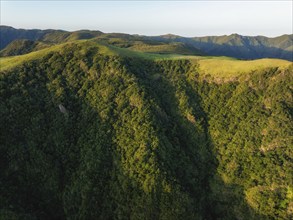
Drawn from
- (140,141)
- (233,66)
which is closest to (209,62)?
(233,66)

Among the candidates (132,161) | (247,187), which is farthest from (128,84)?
(247,187)

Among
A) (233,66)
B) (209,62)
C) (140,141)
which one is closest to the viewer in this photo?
(140,141)

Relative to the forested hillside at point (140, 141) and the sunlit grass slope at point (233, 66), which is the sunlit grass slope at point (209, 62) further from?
the forested hillside at point (140, 141)

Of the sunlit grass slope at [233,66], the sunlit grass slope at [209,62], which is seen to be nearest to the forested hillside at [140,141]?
the sunlit grass slope at [233,66]

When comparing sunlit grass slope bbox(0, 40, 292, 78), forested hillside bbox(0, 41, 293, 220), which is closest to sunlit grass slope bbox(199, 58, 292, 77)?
sunlit grass slope bbox(0, 40, 292, 78)

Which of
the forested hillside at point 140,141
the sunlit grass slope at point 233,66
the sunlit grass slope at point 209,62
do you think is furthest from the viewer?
the sunlit grass slope at point 209,62

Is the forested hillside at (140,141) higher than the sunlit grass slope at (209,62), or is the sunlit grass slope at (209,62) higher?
the sunlit grass slope at (209,62)

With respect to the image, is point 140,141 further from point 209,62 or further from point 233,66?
point 233,66

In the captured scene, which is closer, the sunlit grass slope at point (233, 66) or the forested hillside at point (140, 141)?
the forested hillside at point (140, 141)

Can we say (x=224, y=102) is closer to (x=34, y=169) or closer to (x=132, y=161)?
(x=132, y=161)
